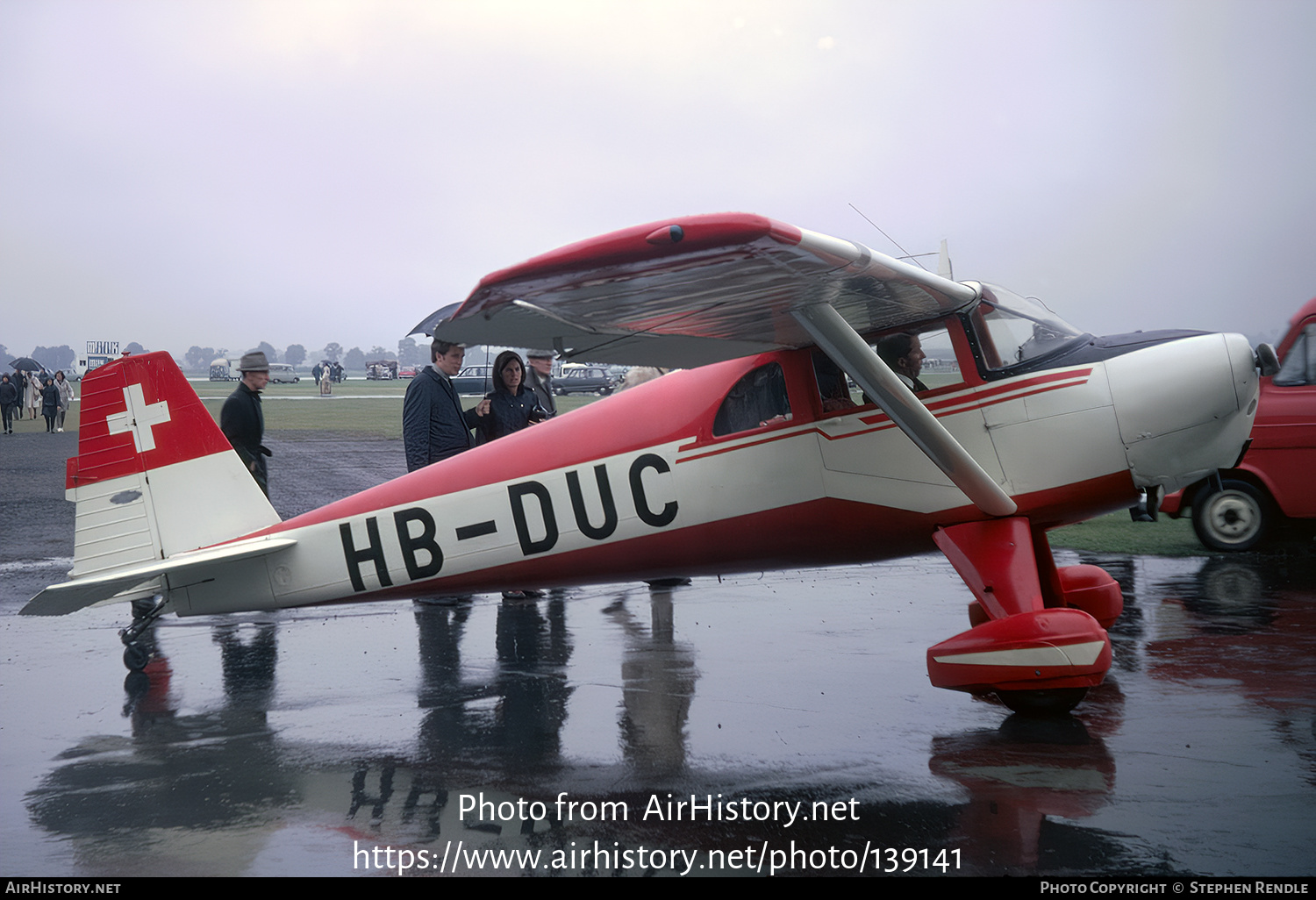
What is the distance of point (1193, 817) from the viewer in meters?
3.80

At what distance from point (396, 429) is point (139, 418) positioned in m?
23.7

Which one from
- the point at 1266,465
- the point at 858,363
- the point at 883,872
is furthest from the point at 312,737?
the point at 1266,465

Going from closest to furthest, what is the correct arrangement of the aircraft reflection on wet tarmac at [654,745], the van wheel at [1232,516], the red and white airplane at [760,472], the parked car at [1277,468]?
the aircraft reflection on wet tarmac at [654,745], the red and white airplane at [760,472], the parked car at [1277,468], the van wheel at [1232,516]

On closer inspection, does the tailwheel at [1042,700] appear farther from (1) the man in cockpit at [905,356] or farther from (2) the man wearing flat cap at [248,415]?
(2) the man wearing flat cap at [248,415]

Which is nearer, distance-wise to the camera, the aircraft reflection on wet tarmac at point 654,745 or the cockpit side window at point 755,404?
the aircraft reflection on wet tarmac at point 654,745

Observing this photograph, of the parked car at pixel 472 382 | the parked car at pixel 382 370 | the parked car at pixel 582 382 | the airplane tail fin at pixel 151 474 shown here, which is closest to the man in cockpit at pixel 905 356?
the airplane tail fin at pixel 151 474

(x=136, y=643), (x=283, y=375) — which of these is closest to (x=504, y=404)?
(x=136, y=643)

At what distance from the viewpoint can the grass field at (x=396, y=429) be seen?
10.1m

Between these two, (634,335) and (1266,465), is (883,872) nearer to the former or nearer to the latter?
(634,335)

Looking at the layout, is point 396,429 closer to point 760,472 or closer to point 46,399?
point 46,399

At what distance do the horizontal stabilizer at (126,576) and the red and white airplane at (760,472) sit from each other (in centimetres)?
2

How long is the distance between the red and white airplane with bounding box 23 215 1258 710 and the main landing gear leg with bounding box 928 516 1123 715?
0.01m

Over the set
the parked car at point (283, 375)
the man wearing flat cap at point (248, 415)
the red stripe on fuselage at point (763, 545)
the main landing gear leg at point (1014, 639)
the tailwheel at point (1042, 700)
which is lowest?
the tailwheel at point (1042, 700)

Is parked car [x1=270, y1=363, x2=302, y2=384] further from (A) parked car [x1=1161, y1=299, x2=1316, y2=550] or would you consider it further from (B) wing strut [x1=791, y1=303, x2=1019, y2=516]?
(B) wing strut [x1=791, y1=303, x2=1019, y2=516]
